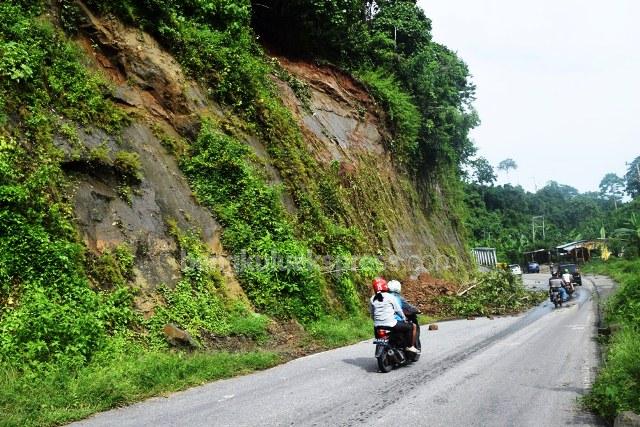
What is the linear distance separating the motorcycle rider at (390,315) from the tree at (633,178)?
360 feet

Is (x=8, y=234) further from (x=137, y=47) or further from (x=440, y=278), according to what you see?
(x=440, y=278)

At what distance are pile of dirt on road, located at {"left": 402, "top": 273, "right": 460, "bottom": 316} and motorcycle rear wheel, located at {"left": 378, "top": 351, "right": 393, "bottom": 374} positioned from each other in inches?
408

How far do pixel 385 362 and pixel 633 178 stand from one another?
11714 cm

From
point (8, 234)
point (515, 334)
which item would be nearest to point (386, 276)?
point (515, 334)

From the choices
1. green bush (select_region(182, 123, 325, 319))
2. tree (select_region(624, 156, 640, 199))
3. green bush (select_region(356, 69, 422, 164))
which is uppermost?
tree (select_region(624, 156, 640, 199))

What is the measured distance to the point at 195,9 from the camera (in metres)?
17.5

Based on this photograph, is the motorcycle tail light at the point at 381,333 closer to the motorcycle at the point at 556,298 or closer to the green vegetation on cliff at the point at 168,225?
the green vegetation on cliff at the point at 168,225

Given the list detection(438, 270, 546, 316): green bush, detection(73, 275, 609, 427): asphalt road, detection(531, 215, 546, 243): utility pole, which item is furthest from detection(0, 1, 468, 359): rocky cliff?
detection(531, 215, 546, 243): utility pole

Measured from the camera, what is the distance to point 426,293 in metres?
20.5

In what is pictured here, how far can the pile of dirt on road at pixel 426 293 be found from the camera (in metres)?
19.6

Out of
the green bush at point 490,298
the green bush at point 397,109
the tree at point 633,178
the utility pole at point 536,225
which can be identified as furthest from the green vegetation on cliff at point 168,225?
the tree at point 633,178

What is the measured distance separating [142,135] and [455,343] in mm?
9104

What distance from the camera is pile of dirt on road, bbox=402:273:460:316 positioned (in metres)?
19.6

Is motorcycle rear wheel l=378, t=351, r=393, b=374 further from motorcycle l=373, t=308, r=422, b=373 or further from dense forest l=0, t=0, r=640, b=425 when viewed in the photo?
dense forest l=0, t=0, r=640, b=425
